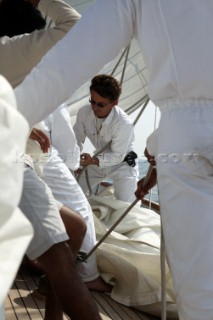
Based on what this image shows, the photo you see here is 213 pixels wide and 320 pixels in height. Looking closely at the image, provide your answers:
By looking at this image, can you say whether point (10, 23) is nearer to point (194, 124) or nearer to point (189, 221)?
point (194, 124)

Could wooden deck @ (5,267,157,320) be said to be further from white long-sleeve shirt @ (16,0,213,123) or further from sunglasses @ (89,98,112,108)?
sunglasses @ (89,98,112,108)

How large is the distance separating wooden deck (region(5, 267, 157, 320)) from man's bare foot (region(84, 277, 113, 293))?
3 centimetres

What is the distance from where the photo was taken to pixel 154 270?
2.13m

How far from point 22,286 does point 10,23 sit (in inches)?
39.8

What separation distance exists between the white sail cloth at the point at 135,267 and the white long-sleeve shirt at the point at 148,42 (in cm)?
101

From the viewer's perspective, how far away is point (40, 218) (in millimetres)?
1304

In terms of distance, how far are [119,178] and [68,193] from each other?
1672 millimetres

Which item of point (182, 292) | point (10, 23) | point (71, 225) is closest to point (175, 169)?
point (182, 292)

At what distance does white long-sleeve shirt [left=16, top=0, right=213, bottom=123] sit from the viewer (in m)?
1.18

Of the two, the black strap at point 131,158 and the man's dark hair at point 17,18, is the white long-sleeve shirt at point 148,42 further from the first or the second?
the black strap at point 131,158

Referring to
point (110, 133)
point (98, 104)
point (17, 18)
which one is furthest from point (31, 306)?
point (110, 133)

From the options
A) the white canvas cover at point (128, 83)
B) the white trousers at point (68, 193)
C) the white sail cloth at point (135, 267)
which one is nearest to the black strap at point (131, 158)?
the white canvas cover at point (128, 83)

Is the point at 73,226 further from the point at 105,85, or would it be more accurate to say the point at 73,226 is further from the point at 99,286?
the point at 105,85

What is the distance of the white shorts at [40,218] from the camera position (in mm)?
1288
